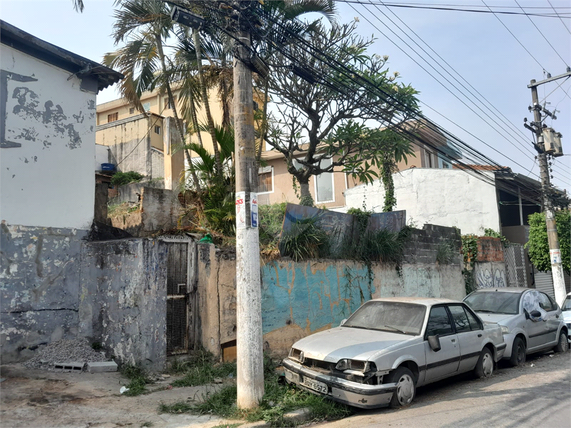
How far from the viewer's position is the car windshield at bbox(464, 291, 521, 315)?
9.65 m

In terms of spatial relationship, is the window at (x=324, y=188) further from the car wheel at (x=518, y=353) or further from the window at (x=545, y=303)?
the car wheel at (x=518, y=353)

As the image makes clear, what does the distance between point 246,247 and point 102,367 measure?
11.2 ft

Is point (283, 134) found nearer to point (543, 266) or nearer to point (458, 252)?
point (458, 252)

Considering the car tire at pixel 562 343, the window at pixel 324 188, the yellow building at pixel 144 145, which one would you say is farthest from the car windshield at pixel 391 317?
the window at pixel 324 188

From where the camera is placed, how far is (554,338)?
10438 millimetres

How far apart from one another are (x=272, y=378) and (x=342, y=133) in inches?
262

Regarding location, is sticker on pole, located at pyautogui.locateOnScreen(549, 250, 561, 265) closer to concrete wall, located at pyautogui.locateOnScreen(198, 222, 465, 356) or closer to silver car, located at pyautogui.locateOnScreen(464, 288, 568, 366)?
concrete wall, located at pyautogui.locateOnScreen(198, 222, 465, 356)

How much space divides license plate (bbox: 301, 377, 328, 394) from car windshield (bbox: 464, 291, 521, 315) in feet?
17.4

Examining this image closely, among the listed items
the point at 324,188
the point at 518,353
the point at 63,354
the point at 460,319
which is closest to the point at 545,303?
the point at 518,353

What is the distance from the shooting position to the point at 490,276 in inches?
723

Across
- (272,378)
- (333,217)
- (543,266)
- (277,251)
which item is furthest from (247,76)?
(543,266)

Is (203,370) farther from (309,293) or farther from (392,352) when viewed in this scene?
(392,352)

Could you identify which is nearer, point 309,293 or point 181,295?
point 181,295

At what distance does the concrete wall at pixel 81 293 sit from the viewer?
7.51m
